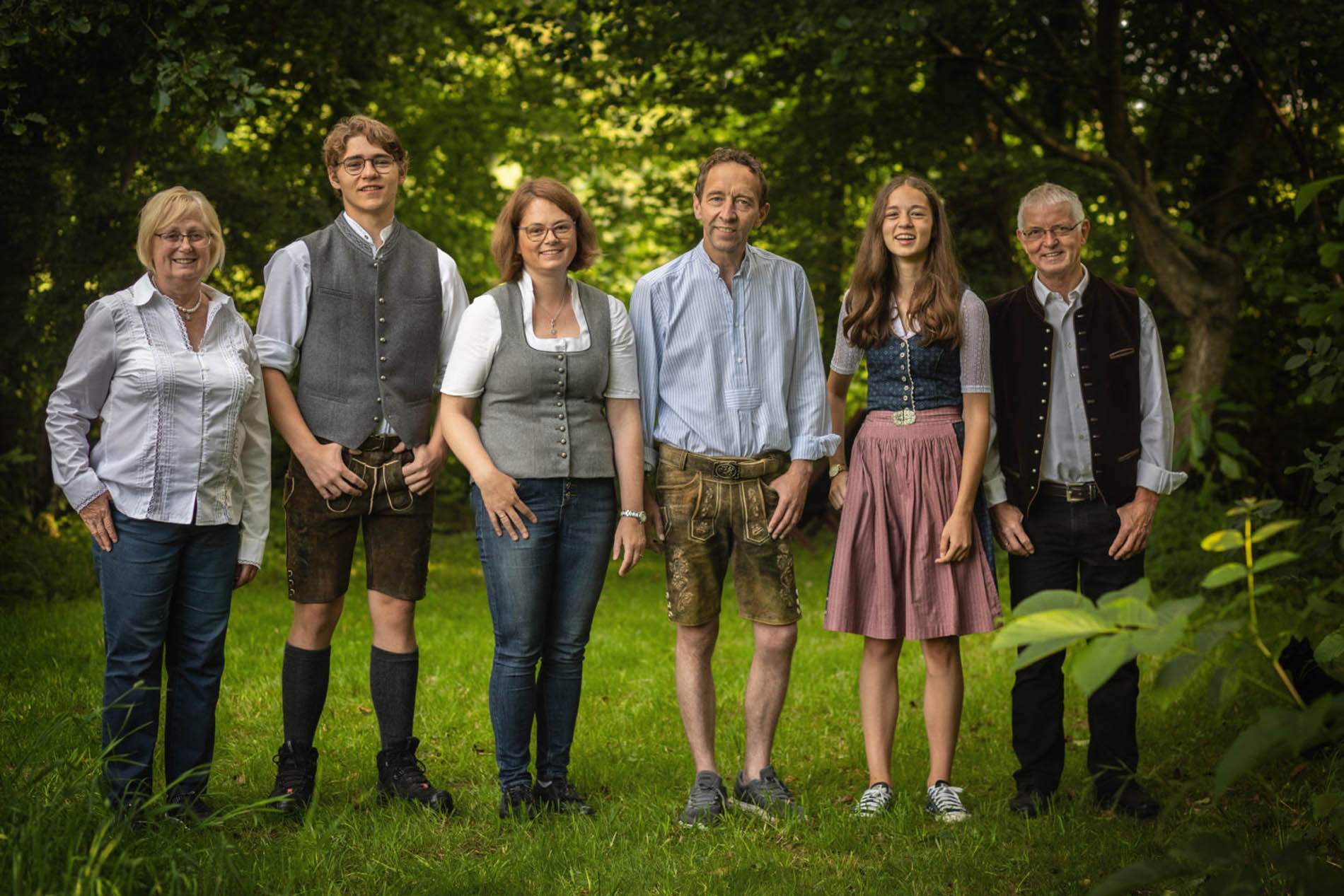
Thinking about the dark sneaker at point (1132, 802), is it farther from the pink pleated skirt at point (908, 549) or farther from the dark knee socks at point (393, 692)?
the dark knee socks at point (393, 692)

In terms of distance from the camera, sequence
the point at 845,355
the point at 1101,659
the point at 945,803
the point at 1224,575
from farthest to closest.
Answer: the point at 845,355
the point at 945,803
the point at 1224,575
the point at 1101,659

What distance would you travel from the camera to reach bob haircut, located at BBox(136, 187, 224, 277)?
3.56m

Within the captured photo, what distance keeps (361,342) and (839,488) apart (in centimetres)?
171

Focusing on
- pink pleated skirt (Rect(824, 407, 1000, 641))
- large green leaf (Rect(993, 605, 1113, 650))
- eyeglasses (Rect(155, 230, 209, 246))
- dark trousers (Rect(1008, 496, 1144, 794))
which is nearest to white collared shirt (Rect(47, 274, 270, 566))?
eyeglasses (Rect(155, 230, 209, 246))

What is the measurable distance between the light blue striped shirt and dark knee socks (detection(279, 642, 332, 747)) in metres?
1.33

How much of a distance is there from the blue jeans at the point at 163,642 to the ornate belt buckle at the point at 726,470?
156 centimetres

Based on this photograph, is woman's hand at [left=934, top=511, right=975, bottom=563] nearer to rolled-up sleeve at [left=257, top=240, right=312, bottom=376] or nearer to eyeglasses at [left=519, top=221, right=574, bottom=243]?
eyeglasses at [left=519, top=221, right=574, bottom=243]

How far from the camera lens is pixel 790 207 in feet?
35.8

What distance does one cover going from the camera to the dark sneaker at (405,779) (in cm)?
400

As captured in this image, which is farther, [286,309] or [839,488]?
[839,488]

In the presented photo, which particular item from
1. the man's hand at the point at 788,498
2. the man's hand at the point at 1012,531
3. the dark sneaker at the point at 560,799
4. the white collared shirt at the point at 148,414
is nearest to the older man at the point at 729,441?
the man's hand at the point at 788,498

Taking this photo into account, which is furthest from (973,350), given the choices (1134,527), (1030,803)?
(1030,803)

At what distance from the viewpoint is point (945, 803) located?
396cm

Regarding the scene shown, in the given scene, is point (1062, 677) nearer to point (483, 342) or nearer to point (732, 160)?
point (732, 160)
